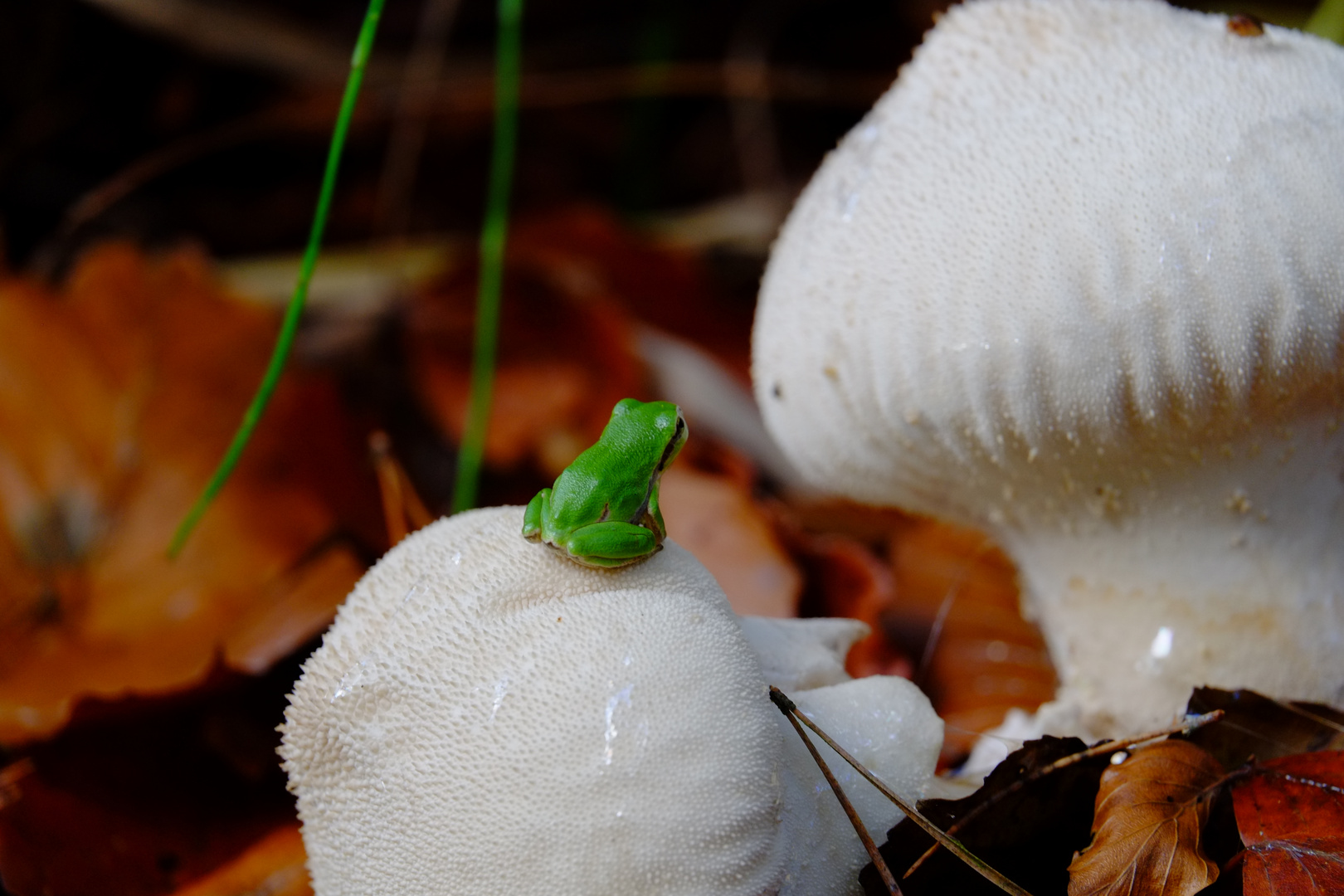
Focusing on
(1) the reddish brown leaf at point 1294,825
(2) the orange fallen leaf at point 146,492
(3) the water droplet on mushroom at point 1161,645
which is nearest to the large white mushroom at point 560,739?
(1) the reddish brown leaf at point 1294,825

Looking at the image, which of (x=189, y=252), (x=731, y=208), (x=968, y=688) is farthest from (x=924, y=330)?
(x=731, y=208)

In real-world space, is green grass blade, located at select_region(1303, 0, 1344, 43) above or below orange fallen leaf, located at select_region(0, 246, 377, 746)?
above

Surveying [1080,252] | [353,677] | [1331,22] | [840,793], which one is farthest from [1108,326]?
[1331,22]

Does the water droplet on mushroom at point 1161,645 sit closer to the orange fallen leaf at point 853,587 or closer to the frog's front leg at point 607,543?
the orange fallen leaf at point 853,587

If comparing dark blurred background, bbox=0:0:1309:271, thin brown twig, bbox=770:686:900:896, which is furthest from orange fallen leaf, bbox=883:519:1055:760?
dark blurred background, bbox=0:0:1309:271

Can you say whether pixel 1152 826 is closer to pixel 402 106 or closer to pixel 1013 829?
pixel 1013 829

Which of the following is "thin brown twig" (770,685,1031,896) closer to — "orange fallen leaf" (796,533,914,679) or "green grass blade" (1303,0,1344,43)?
"orange fallen leaf" (796,533,914,679)
